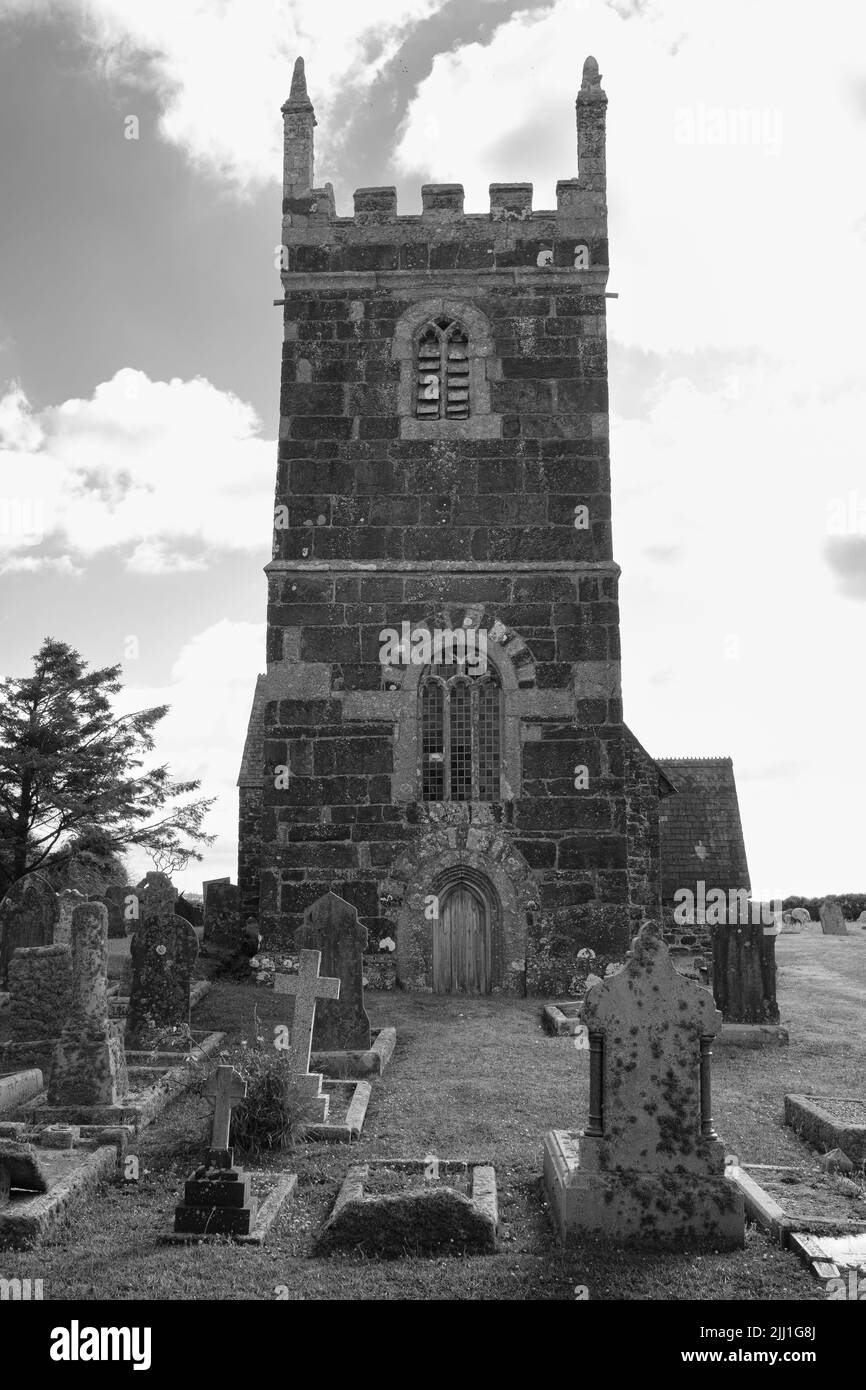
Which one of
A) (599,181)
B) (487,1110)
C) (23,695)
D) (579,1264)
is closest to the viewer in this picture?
(579,1264)

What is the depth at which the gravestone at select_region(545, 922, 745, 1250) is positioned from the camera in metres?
6.64

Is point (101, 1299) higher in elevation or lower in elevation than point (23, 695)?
lower

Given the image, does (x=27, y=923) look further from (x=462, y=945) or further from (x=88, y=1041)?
(x=88, y=1041)

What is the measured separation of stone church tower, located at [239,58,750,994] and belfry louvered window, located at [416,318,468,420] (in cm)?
3

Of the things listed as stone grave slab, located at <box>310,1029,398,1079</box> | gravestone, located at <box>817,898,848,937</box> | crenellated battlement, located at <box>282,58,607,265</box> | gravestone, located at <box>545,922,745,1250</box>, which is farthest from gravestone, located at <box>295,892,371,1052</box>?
gravestone, located at <box>817,898,848,937</box>

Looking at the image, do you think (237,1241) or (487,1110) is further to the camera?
(487,1110)

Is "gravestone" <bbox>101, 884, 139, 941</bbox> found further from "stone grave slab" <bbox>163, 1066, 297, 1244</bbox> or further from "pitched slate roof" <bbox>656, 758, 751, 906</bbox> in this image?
"stone grave slab" <bbox>163, 1066, 297, 1244</bbox>

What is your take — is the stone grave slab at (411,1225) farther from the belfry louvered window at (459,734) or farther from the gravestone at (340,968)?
the belfry louvered window at (459,734)

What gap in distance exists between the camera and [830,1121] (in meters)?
8.80

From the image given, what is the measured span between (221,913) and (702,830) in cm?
1121

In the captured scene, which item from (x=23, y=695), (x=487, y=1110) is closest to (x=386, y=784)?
(x=487, y=1110)

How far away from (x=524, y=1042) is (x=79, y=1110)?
5.46m
